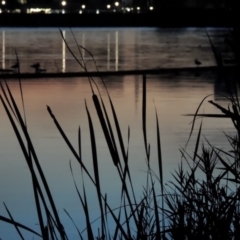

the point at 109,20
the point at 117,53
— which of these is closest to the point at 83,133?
the point at 117,53

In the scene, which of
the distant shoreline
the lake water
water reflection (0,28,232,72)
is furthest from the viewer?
the distant shoreline

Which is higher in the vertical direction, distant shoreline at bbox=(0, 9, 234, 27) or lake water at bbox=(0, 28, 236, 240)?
lake water at bbox=(0, 28, 236, 240)

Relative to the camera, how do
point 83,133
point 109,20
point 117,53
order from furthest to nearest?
1. point 109,20
2. point 117,53
3. point 83,133

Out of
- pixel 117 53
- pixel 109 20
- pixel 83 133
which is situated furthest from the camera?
pixel 109 20

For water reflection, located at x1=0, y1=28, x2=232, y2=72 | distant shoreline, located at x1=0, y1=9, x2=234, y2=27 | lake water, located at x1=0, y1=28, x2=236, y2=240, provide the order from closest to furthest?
lake water, located at x1=0, y1=28, x2=236, y2=240, water reflection, located at x1=0, y1=28, x2=232, y2=72, distant shoreline, located at x1=0, y1=9, x2=234, y2=27

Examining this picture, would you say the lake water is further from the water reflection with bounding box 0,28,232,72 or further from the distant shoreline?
the distant shoreline

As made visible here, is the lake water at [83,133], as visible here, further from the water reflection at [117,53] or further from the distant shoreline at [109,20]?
the distant shoreline at [109,20]

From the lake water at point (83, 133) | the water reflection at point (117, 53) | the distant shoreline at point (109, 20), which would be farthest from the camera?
the distant shoreline at point (109, 20)

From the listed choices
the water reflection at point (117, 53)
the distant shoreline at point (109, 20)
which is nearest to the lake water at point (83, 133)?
the water reflection at point (117, 53)

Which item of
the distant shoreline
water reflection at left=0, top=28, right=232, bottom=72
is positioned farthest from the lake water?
the distant shoreline

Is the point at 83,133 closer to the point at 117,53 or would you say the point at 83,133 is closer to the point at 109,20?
the point at 117,53

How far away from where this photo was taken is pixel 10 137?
5770 millimetres

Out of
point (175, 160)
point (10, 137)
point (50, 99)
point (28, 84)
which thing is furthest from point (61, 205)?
point (28, 84)

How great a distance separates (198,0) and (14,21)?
56.7 m
